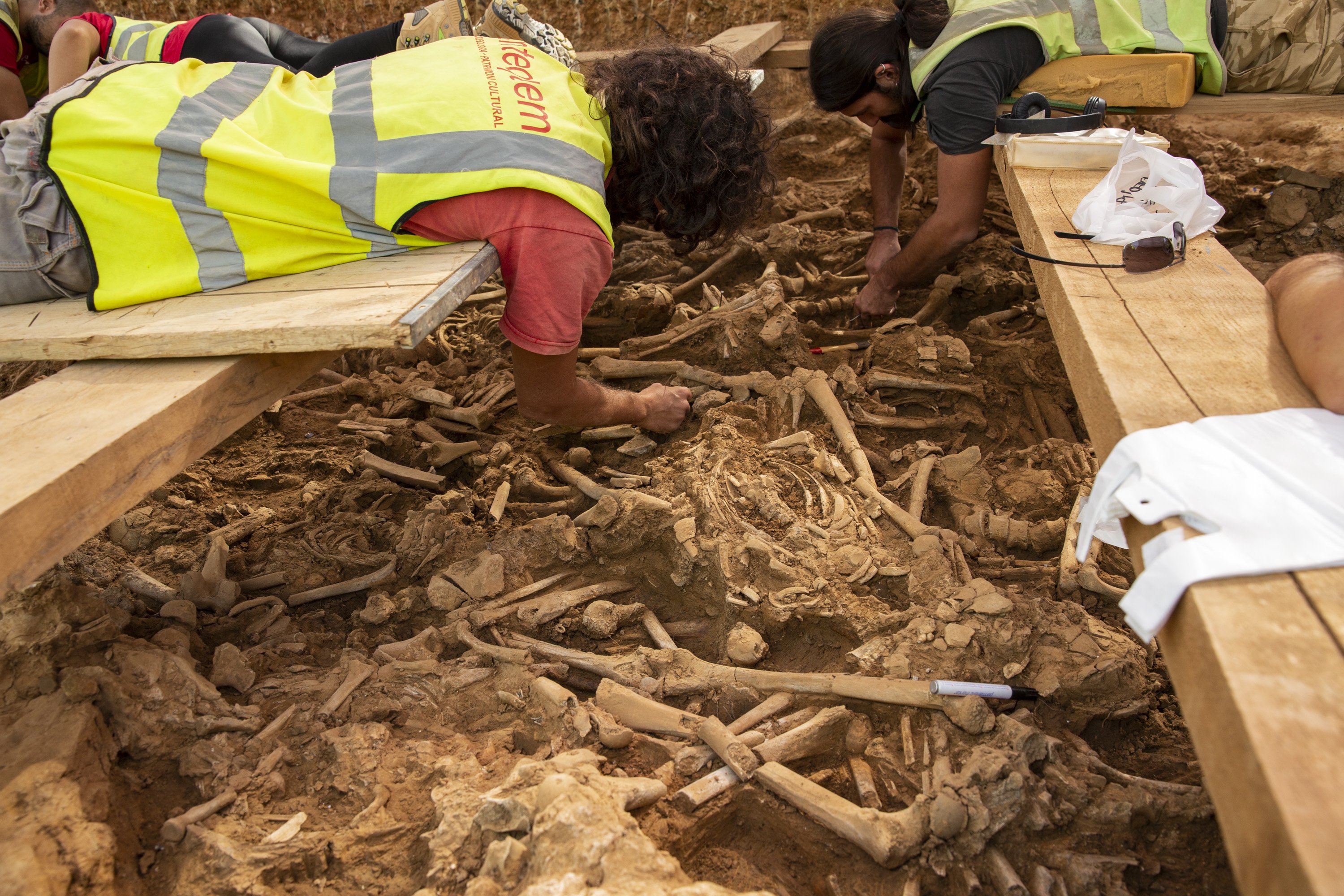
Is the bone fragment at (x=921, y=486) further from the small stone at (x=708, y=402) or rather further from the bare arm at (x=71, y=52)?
the bare arm at (x=71, y=52)

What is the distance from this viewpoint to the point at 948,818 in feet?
5.33

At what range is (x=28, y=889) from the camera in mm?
1435

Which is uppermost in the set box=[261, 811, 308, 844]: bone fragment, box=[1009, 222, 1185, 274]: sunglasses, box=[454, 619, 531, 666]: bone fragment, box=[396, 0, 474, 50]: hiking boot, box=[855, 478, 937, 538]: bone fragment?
box=[396, 0, 474, 50]: hiking boot

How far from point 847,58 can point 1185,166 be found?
5.62 ft

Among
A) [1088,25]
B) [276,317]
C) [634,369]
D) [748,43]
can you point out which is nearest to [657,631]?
[276,317]

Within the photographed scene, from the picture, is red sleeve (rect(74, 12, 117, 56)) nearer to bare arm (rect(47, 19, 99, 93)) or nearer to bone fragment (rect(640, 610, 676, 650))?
bare arm (rect(47, 19, 99, 93))

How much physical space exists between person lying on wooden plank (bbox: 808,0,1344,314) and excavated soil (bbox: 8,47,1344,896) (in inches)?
24.4

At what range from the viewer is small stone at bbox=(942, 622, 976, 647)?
6.73 feet

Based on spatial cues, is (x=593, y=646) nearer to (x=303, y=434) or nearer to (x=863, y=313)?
(x=303, y=434)

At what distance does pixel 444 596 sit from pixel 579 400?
0.82m

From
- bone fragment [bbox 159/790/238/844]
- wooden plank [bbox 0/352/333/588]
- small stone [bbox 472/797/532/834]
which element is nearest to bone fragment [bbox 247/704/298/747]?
bone fragment [bbox 159/790/238/844]

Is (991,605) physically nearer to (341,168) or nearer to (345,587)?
(345,587)

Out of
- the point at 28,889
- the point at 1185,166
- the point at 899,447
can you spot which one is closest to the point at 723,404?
the point at 899,447

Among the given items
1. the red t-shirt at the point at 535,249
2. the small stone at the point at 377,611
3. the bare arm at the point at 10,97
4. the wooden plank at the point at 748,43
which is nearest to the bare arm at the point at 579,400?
the red t-shirt at the point at 535,249
